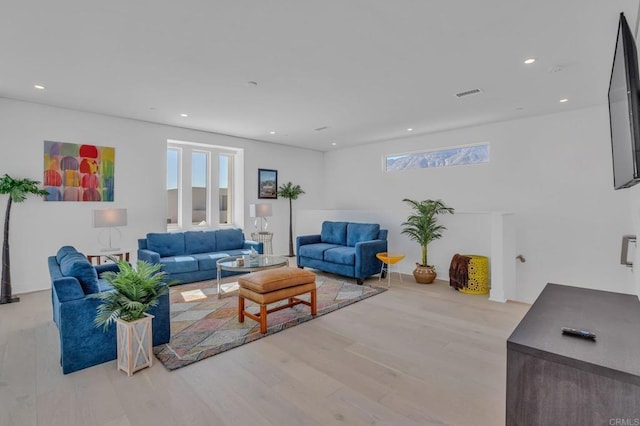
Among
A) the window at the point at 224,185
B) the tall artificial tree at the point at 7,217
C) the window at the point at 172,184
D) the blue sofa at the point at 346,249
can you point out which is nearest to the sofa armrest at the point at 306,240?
the blue sofa at the point at 346,249

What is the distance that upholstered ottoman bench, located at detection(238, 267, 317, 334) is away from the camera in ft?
10.4

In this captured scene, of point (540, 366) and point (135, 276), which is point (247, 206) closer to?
point (135, 276)

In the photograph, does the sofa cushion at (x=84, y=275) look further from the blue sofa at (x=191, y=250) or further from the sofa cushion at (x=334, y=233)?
the sofa cushion at (x=334, y=233)

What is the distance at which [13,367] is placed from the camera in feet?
8.16

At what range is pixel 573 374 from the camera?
1.00 meters

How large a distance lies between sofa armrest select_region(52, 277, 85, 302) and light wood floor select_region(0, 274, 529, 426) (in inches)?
23.3

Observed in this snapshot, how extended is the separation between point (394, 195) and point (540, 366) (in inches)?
244

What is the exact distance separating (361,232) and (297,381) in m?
3.58

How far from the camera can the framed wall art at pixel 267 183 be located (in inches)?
288

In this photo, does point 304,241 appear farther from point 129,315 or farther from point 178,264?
point 129,315

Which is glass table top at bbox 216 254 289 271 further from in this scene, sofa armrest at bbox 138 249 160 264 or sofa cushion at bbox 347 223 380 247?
sofa cushion at bbox 347 223 380 247

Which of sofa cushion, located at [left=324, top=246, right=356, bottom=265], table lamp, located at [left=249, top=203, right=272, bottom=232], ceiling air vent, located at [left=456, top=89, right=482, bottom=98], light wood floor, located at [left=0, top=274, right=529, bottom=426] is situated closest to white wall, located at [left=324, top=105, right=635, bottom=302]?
sofa cushion, located at [left=324, top=246, right=356, bottom=265]

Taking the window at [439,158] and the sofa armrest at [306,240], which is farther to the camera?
the sofa armrest at [306,240]

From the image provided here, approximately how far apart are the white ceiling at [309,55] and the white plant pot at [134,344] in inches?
95.8
